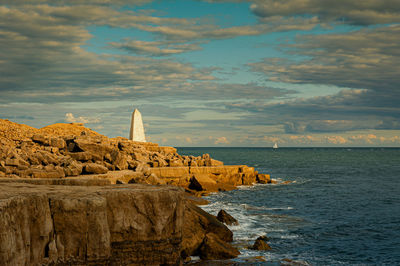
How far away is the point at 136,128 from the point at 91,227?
7985 centimetres

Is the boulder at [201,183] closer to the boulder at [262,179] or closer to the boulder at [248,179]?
the boulder at [248,179]

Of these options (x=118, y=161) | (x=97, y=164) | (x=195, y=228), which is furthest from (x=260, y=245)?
(x=118, y=161)

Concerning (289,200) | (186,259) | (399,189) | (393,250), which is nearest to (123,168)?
(289,200)

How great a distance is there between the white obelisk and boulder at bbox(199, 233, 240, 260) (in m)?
72.7

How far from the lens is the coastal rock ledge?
8008 mm

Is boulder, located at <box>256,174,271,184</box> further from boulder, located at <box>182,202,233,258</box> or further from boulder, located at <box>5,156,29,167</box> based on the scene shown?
boulder, located at <box>182,202,233,258</box>

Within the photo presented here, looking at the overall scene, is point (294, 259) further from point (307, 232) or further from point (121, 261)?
point (121, 261)

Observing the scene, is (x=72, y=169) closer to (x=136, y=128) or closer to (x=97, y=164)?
(x=97, y=164)

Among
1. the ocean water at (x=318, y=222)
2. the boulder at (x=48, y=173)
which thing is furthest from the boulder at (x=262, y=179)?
the boulder at (x=48, y=173)

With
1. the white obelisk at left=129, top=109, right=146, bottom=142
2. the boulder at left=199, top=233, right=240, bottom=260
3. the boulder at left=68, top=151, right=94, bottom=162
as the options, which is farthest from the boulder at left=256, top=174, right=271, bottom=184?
the white obelisk at left=129, top=109, right=146, bottom=142

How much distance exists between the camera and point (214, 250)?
53.1 feet

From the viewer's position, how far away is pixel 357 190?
43.5 m

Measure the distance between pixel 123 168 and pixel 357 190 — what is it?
84.1 ft

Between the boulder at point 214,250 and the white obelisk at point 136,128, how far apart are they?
7266 cm
